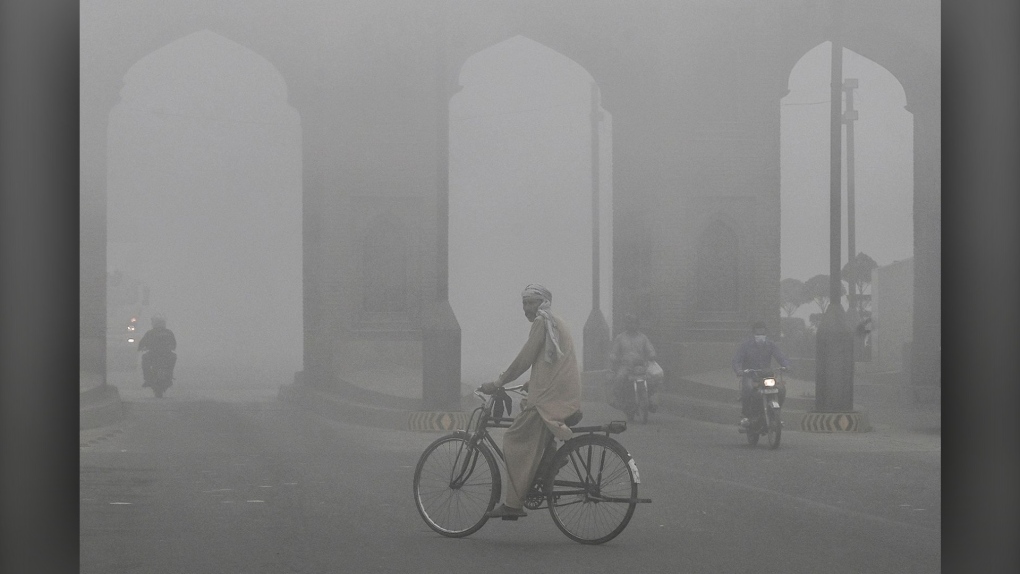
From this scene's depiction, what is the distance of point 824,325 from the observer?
28.1 ft

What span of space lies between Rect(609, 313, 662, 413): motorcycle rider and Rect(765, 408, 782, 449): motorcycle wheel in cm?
79

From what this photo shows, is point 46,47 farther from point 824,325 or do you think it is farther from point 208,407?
point 824,325

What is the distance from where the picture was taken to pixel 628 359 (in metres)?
7.59

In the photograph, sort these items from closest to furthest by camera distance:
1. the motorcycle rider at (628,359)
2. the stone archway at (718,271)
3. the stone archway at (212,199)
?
the stone archway at (212,199) → the motorcycle rider at (628,359) → the stone archway at (718,271)

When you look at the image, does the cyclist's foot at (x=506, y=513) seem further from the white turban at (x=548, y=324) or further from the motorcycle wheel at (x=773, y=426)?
the motorcycle wheel at (x=773, y=426)

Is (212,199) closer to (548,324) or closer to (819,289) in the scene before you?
(548,324)

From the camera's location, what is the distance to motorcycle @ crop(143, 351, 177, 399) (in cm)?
708

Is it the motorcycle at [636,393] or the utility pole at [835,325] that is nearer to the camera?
the motorcycle at [636,393]

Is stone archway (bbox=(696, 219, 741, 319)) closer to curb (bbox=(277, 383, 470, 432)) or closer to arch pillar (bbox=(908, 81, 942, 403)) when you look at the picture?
arch pillar (bbox=(908, 81, 942, 403))

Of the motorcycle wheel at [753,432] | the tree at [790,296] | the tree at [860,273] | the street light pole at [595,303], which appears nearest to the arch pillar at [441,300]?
the street light pole at [595,303]

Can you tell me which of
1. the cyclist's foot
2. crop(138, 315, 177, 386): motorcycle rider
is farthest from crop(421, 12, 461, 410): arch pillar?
the cyclist's foot

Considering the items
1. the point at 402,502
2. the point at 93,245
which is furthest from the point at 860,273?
the point at 93,245

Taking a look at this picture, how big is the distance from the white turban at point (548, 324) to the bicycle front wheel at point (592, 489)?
450mm

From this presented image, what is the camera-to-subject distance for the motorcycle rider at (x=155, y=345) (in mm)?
7047
